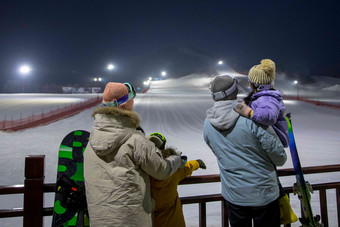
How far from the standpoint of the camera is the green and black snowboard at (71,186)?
88.9 inches

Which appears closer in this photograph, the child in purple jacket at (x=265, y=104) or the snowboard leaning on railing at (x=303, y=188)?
the child in purple jacket at (x=265, y=104)

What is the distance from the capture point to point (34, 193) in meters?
2.47

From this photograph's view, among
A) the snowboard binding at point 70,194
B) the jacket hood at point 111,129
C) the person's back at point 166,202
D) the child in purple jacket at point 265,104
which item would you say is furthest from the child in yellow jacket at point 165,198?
the child in purple jacket at point 265,104

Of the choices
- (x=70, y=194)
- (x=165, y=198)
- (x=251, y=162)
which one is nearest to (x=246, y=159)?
(x=251, y=162)

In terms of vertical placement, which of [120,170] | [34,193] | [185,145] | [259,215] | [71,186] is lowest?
[185,145]

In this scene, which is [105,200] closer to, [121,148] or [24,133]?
[121,148]

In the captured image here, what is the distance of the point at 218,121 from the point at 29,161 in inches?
64.8

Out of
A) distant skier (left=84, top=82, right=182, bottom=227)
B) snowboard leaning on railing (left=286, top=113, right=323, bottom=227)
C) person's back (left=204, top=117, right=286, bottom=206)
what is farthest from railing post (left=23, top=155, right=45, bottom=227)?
snowboard leaning on railing (left=286, top=113, right=323, bottom=227)

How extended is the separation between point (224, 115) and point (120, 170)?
927mm

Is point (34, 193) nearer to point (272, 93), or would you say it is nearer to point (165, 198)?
point (165, 198)

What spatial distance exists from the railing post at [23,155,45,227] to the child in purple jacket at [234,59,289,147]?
1768mm

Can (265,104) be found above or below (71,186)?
above

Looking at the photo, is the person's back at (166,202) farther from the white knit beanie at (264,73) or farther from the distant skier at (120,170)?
the white knit beanie at (264,73)

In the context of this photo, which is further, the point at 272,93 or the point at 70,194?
the point at 272,93
